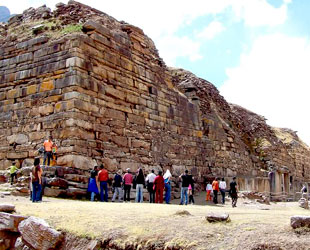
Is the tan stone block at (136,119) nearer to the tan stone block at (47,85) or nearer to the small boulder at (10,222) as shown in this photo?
the tan stone block at (47,85)

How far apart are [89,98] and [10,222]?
22.3 ft

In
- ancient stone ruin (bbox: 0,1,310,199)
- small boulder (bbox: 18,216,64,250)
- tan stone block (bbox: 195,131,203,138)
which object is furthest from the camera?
tan stone block (bbox: 195,131,203,138)

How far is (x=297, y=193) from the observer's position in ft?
106

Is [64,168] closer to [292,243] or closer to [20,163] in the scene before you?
[20,163]

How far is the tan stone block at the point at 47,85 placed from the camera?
525 inches

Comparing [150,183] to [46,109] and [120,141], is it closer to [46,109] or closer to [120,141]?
[120,141]

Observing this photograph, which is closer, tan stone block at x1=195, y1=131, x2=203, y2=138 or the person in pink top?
the person in pink top

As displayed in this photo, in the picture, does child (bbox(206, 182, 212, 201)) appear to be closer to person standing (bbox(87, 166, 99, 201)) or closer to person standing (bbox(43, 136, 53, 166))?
person standing (bbox(87, 166, 99, 201))

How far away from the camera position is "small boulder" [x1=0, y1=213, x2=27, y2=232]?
6.92m

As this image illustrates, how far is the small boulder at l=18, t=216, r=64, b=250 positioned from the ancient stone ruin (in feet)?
17.9

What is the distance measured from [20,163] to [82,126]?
2557 mm

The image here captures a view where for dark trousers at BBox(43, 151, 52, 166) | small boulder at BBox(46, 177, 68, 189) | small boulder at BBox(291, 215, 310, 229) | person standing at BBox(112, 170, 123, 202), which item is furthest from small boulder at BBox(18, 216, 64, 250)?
person standing at BBox(112, 170, 123, 202)

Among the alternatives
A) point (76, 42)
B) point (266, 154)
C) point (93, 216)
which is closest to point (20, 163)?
point (76, 42)

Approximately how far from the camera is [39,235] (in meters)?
6.25
